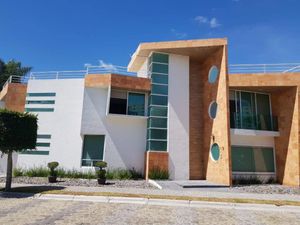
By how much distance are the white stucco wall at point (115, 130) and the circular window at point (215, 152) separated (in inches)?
186

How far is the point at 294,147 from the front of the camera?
58.3ft

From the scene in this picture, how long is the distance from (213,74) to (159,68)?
384 centimetres

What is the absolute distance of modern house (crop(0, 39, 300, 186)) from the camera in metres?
Answer: 18.4

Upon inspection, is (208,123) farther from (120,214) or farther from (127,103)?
(120,214)

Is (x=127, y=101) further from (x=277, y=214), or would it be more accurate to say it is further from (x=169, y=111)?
(x=277, y=214)

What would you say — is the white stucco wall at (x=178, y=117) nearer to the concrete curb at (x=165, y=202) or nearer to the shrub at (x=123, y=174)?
the shrub at (x=123, y=174)

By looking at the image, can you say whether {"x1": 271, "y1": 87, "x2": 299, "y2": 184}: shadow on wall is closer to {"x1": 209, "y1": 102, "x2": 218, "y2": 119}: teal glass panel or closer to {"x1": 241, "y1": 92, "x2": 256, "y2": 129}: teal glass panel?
{"x1": 241, "y1": 92, "x2": 256, "y2": 129}: teal glass panel

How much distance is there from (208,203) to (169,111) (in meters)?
9.53

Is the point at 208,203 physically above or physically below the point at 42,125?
below

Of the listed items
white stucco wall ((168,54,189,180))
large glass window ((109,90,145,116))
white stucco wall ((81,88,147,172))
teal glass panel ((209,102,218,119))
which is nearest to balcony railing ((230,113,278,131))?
teal glass panel ((209,102,218,119))

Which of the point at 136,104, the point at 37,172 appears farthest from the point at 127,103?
the point at 37,172

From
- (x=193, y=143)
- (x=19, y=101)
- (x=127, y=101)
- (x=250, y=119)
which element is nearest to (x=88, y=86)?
(x=127, y=101)

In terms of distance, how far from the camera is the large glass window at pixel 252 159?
19.0 metres

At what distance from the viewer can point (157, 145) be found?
18.6 m
